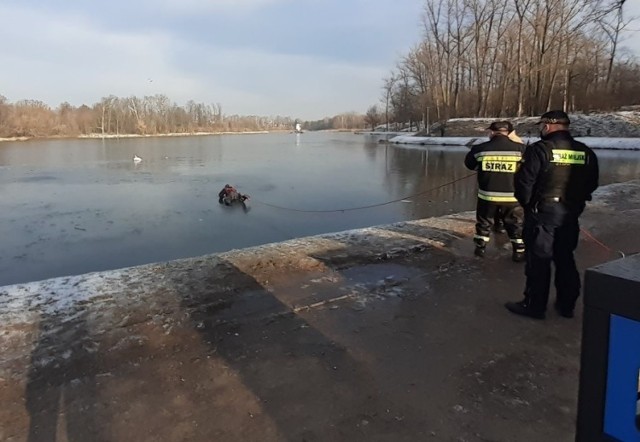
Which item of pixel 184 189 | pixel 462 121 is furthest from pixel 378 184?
pixel 462 121

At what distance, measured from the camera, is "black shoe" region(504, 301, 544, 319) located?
406cm

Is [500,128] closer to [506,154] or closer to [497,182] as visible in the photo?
[506,154]

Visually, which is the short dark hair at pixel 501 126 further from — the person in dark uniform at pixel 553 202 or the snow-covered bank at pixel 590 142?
the snow-covered bank at pixel 590 142

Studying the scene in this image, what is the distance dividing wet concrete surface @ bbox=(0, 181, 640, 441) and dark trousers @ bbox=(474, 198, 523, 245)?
46 cm

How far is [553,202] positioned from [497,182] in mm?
1857

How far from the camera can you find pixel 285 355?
338 cm

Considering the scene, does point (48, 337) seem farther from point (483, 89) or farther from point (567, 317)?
point (483, 89)

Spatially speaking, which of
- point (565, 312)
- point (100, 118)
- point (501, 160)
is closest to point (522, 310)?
point (565, 312)

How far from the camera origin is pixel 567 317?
409 centimetres

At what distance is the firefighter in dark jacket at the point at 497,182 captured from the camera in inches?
229

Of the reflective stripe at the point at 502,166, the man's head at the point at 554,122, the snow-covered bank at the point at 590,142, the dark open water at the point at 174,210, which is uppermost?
the snow-covered bank at the point at 590,142

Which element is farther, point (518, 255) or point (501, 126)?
point (501, 126)

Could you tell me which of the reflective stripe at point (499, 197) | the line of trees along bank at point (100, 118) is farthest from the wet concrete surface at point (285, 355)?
the line of trees along bank at point (100, 118)

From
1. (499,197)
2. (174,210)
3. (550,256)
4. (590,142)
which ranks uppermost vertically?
(590,142)
